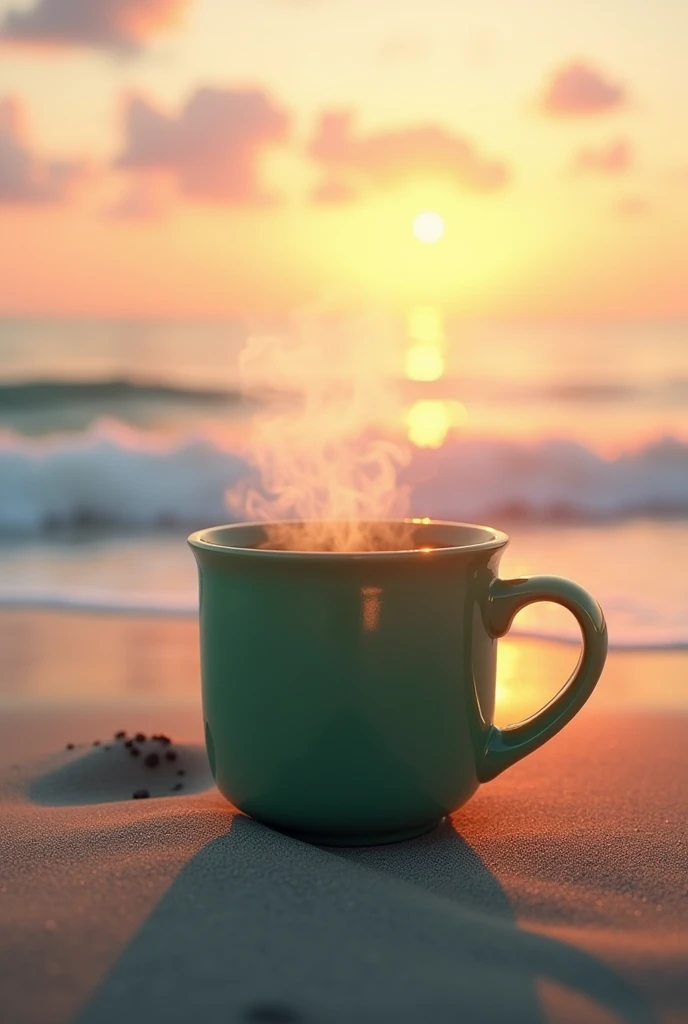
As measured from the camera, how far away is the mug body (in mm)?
1052

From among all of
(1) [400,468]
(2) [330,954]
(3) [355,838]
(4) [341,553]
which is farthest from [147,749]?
(1) [400,468]

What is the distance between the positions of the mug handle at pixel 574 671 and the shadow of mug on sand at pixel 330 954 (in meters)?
0.17

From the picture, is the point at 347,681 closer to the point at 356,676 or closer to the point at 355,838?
the point at 356,676

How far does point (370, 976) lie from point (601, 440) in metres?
5.86

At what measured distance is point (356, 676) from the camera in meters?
1.06

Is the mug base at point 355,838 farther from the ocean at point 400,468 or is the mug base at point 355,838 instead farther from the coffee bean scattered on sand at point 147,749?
the ocean at point 400,468

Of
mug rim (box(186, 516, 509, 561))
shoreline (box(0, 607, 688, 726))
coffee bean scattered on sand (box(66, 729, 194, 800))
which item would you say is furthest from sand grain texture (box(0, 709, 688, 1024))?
shoreline (box(0, 607, 688, 726))

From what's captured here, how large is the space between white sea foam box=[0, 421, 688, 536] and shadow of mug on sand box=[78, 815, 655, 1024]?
3.52m

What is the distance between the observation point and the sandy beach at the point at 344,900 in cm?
77

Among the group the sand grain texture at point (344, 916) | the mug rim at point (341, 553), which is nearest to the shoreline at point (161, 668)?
the sand grain texture at point (344, 916)

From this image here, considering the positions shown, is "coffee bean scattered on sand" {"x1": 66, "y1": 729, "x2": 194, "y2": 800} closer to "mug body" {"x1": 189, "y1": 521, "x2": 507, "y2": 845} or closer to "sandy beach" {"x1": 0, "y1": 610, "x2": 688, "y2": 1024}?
"sandy beach" {"x1": 0, "y1": 610, "x2": 688, "y2": 1024}

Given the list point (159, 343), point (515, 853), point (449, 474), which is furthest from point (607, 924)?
point (159, 343)

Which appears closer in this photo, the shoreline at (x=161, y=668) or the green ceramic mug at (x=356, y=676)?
the green ceramic mug at (x=356, y=676)

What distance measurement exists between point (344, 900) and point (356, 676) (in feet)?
0.73
